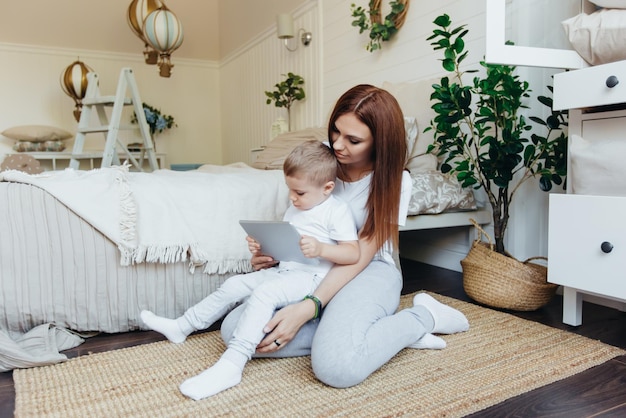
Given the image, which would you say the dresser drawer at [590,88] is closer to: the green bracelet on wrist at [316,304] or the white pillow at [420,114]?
the white pillow at [420,114]

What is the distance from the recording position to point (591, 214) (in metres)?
1.45

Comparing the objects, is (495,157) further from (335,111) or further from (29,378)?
(29,378)

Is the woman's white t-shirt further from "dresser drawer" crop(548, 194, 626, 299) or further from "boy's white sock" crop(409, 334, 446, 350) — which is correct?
"dresser drawer" crop(548, 194, 626, 299)

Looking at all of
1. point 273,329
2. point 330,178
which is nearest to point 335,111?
point 330,178

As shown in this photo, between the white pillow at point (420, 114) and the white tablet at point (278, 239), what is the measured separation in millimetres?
1084

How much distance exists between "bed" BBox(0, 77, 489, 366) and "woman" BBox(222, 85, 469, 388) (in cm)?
29

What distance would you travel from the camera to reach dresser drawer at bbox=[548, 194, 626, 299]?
1.38m

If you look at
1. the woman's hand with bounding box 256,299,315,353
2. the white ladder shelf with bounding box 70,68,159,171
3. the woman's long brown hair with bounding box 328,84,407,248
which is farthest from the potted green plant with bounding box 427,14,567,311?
the white ladder shelf with bounding box 70,68,159,171

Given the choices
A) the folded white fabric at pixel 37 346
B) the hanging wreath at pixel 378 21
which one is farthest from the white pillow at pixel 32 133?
the folded white fabric at pixel 37 346

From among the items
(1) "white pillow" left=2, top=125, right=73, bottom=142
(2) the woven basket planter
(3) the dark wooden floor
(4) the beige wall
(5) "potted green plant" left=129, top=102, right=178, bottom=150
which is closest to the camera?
(3) the dark wooden floor

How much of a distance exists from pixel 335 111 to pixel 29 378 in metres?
1.02

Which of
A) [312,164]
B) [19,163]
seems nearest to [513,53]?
[312,164]

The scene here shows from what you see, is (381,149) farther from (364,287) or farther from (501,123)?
(501,123)

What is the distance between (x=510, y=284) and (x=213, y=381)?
1.12 metres
